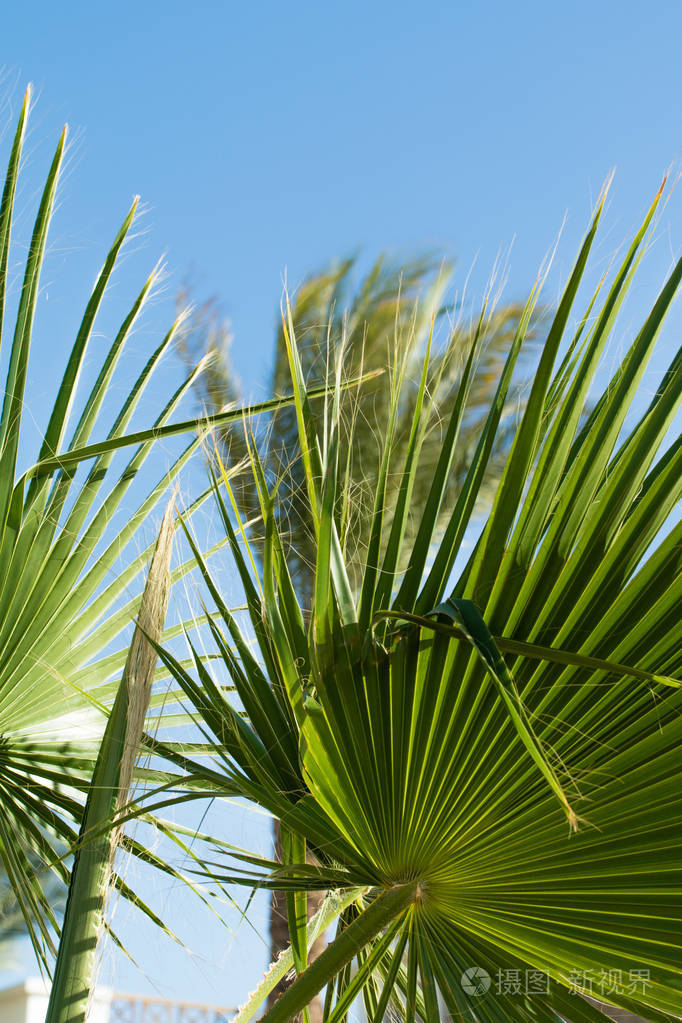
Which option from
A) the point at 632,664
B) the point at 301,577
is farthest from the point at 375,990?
the point at 301,577

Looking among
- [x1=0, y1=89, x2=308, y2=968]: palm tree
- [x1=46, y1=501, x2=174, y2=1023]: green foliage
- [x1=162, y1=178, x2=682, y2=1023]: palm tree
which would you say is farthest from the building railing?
[x1=162, y1=178, x2=682, y2=1023]: palm tree

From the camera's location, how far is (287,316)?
148cm

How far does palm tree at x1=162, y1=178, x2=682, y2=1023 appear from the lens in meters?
1.31

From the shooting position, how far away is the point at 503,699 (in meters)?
1.23

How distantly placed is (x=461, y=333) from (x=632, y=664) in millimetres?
779

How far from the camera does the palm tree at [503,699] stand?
1307 millimetres
